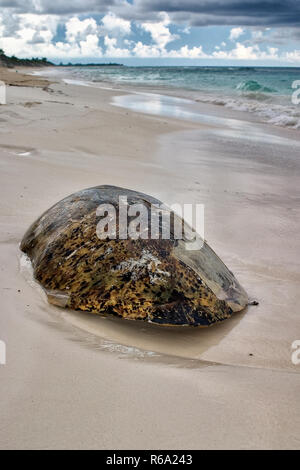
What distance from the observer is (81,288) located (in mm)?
2518

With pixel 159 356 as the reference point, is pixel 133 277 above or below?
above

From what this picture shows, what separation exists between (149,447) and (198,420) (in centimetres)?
22

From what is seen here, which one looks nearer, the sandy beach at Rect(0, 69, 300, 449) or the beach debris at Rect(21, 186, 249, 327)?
the sandy beach at Rect(0, 69, 300, 449)

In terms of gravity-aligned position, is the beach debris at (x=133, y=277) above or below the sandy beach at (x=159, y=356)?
above

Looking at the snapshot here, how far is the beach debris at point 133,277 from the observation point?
2.42 m

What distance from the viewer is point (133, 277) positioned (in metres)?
2.46

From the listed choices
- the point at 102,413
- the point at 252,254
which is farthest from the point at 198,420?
the point at 252,254

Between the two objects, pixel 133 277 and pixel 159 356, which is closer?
pixel 159 356

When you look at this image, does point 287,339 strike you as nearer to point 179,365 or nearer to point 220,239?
point 179,365

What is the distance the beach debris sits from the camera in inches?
95.4

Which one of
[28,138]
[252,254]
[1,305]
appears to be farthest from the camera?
[28,138]

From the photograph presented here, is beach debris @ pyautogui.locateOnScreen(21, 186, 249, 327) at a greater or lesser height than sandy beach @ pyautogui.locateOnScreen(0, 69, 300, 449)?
greater

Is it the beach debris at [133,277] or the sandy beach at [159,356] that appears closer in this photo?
the sandy beach at [159,356]

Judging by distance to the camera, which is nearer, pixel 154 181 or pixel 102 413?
pixel 102 413
